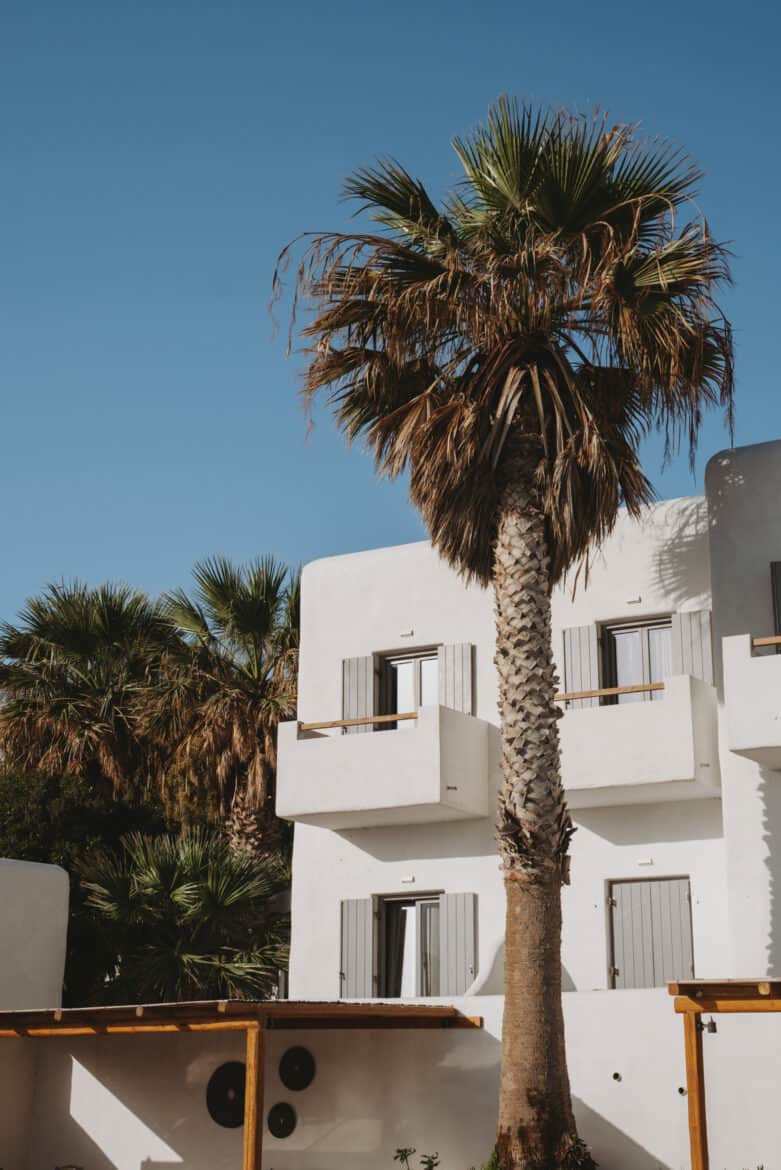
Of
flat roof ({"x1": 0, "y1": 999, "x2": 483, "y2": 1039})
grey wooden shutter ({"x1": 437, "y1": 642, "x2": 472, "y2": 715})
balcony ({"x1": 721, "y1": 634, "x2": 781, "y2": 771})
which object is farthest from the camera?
grey wooden shutter ({"x1": 437, "y1": 642, "x2": 472, "y2": 715})

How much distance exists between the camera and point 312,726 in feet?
62.7

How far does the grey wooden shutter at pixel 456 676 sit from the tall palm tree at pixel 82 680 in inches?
278

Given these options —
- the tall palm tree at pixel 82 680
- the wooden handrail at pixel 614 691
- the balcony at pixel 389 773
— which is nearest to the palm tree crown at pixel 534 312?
the wooden handrail at pixel 614 691

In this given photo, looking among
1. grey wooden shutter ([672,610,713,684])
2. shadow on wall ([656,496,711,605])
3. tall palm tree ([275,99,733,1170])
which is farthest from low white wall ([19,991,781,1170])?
shadow on wall ([656,496,711,605])

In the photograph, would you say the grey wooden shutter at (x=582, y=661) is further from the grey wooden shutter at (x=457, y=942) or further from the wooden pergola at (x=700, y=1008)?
the wooden pergola at (x=700, y=1008)

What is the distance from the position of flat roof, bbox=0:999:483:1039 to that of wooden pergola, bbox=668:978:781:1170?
3.63m

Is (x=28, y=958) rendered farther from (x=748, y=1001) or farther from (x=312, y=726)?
(x=748, y=1001)

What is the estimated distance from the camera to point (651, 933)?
17.1 metres

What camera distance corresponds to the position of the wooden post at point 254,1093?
13.4m

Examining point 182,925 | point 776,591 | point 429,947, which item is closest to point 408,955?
point 429,947

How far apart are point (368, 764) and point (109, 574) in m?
9.63

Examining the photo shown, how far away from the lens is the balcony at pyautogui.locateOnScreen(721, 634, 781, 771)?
1528 cm

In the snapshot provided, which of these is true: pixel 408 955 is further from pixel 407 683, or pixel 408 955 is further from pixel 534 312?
pixel 534 312

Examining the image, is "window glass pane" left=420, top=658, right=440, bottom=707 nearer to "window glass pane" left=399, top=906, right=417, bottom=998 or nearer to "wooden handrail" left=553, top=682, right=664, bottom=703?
"wooden handrail" left=553, top=682, right=664, bottom=703
